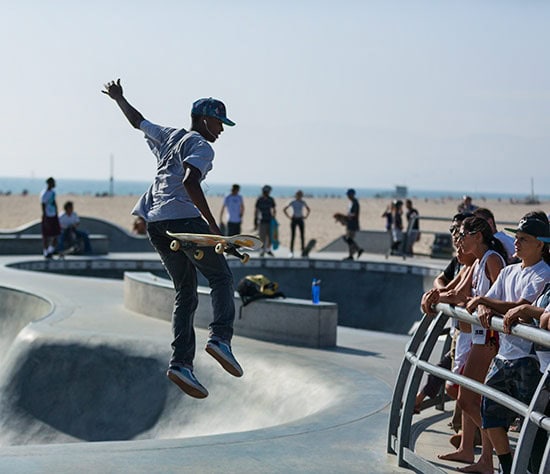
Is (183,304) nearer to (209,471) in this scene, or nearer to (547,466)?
(209,471)

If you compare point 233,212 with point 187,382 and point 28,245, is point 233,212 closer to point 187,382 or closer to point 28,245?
point 28,245

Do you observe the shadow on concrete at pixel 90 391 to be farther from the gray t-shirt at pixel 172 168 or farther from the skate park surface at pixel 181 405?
the gray t-shirt at pixel 172 168

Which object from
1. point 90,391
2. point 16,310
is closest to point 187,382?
point 90,391

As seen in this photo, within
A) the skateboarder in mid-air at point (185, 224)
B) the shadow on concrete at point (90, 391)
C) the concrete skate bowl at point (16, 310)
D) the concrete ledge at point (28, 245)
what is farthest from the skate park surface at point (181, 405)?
the concrete ledge at point (28, 245)

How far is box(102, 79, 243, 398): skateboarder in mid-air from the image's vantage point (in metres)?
6.15

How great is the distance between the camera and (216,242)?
5.82m

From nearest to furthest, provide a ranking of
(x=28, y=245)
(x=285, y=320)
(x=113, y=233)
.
Answer: (x=285, y=320) → (x=28, y=245) → (x=113, y=233)

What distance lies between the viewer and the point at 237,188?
2075cm

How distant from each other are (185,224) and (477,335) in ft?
6.96

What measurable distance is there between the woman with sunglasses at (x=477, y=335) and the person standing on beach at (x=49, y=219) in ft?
46.9

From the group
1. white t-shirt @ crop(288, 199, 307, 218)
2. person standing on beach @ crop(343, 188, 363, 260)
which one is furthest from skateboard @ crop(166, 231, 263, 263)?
white t-shirt @ crop(288, 199, 307, 218)

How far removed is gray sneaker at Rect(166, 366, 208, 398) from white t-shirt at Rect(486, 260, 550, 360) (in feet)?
6.39

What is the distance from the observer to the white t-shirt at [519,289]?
5566 millimetres

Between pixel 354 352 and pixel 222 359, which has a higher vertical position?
pixel 222 359
